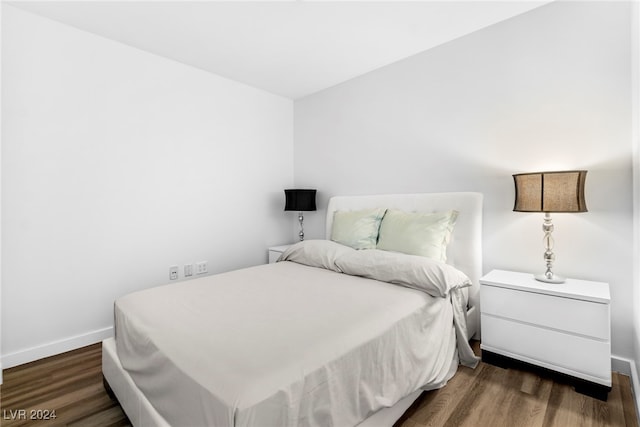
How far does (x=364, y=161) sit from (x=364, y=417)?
2465mm

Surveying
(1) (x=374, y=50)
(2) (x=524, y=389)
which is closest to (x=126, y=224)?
(1) (x=374, y=50)

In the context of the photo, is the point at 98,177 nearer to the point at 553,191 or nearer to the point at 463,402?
the point at 463,402

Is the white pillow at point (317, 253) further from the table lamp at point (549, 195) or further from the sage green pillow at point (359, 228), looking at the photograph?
the table lamp at point (549, 195)

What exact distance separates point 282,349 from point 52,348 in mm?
2222

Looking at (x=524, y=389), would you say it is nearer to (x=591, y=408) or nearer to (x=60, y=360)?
(x=591, y=408)

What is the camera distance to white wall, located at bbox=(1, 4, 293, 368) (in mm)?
2135

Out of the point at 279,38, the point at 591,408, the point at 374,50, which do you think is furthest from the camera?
the point at 374,50

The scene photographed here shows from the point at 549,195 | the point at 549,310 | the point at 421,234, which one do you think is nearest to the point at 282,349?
the point at 421,234

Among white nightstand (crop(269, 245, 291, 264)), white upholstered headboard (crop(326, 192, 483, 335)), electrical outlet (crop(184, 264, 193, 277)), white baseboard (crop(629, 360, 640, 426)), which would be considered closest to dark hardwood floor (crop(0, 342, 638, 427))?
white baseboard (crop(629, 360, 640, 426))

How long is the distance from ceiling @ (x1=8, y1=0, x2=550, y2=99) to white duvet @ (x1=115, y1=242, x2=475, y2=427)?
1.94 metres

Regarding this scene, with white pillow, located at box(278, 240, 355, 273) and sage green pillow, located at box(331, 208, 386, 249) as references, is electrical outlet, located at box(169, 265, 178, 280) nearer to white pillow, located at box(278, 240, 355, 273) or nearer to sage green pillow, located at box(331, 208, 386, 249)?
white pillow, located at box(278, 240, 355, 273)

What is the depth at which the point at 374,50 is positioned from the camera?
2730 mm

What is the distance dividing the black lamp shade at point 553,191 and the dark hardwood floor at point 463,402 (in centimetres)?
106

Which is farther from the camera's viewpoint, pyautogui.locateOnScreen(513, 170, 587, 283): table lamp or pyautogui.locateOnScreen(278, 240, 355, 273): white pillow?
pyautogui.locateOnScreen(278, 240, 355, 273): white pillow
